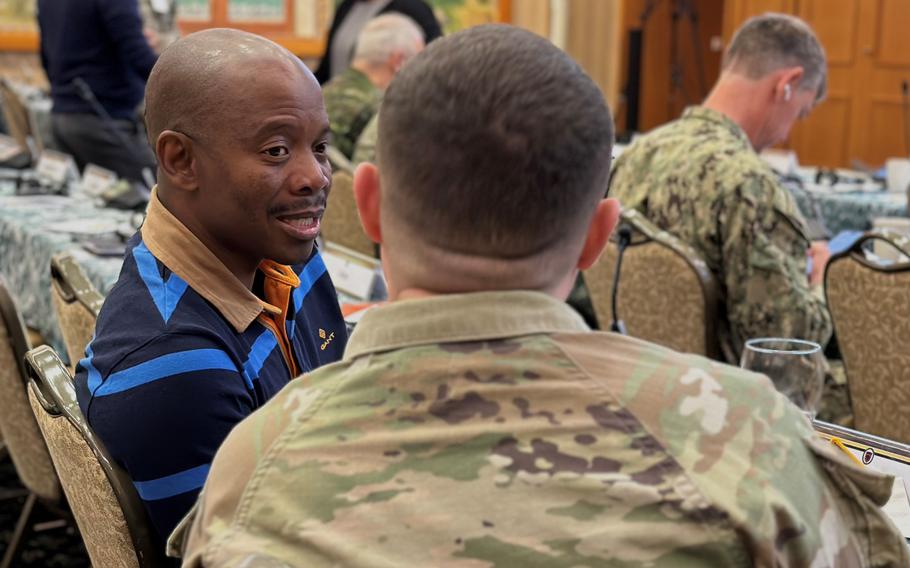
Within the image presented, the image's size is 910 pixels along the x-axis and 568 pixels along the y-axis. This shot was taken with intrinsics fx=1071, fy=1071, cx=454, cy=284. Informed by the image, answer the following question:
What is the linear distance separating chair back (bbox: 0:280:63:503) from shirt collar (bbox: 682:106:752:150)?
5.28ft

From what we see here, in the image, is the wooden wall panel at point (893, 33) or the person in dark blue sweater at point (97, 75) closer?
the person in dark blue sweater at point (97, 75)

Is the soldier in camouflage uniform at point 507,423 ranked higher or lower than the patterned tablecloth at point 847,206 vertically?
higher

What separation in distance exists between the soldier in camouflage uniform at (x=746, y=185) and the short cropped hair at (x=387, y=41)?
1473 millimetres

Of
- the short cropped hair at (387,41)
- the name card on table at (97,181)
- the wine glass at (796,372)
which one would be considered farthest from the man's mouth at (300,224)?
the short cropped hair at (387,41)

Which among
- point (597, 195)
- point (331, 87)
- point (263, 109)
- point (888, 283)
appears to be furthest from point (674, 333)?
point (331, 87)

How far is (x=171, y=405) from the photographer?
107 centimetres

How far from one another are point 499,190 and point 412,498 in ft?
0.66

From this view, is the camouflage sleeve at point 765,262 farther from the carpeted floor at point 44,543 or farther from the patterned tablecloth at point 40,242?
the carpeted floor at point 44,543

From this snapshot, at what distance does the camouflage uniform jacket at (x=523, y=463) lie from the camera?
0.65 metres

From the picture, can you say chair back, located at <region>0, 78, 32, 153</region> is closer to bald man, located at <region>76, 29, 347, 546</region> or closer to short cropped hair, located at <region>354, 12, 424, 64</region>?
short cropped hair, located at <region>354, 12, 424, 64</region>

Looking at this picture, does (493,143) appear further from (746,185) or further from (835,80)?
(835,80)

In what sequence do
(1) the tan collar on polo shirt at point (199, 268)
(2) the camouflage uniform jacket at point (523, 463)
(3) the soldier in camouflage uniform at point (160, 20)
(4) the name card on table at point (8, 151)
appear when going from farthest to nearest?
(3) the soldier in camouflage uniform at point (160, 20) → (4) the name card on table at point (8, 151) → (1) the tan collar on polo shirt at point (199, 268) → (2) the camouflage uniform jacket at point (523, 463)

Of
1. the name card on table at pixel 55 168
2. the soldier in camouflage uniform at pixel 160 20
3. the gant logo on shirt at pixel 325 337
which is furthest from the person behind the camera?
the soldier in camouflage uniform at pixel 160 20

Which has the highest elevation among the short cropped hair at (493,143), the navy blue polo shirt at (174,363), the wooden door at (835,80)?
the short cropped hair at (493,143)
